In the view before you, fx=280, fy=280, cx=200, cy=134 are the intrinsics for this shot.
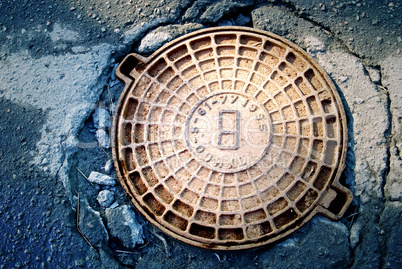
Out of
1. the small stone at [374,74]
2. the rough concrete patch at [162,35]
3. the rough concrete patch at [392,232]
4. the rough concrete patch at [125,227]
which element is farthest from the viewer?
the rough concrete patch at [162,35]

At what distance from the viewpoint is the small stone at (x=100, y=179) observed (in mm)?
1792

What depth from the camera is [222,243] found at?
5.39 feet

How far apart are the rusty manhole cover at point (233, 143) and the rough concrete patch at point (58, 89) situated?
0.75 ft

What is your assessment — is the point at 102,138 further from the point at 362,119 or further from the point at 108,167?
the point at 362,119

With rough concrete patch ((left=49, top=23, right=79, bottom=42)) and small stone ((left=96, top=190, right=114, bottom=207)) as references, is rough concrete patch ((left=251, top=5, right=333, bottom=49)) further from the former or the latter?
small stone ((left=96, top=190, right=114, bottom=207))

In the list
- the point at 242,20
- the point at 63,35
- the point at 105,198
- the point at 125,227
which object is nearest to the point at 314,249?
the point at 125,227

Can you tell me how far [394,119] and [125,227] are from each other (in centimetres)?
181

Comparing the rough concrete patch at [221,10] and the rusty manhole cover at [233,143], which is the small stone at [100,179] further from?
the rough concrete patch at [221,10]

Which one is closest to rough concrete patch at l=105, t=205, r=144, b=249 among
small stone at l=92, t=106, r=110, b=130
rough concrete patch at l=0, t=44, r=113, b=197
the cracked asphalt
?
the cracked asphalt

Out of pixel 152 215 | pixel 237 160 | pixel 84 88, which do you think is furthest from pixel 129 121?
pixel 237 160

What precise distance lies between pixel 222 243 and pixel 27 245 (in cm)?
116

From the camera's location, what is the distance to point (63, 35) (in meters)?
1.98

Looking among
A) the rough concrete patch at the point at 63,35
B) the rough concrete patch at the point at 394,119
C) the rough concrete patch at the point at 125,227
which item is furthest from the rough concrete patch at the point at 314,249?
the rough concrete patch at the point at 63,35

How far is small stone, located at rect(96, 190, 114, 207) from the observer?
1765 mm
